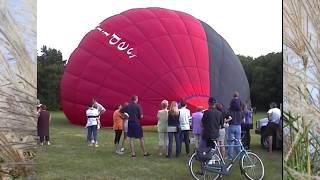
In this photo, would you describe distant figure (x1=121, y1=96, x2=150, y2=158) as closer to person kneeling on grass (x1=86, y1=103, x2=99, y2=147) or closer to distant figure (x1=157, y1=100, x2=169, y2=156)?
distant figure (x1=157, y1=100, x2=169, y2=156)

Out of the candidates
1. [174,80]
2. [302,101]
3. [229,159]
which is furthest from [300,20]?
[174,80]

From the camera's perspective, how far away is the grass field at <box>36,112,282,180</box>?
8.81 metres

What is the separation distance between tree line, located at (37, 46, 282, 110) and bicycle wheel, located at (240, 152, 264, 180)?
992cm

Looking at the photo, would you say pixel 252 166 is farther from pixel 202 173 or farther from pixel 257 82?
pixel 257 82

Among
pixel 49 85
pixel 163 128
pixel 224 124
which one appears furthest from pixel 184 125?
pixel 49 85

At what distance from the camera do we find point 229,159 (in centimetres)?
862

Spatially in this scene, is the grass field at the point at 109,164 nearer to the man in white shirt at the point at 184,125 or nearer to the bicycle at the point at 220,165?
the bicycle at the point at 220,165

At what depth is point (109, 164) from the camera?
1008 cm

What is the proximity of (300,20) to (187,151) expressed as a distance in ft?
23.6

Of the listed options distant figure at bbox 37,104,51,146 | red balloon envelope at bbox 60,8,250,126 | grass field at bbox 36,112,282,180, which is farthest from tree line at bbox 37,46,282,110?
distant figure at bbox 37,104,51,146

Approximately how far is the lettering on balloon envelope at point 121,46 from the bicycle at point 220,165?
1036 cm

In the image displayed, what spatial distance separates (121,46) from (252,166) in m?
11.1

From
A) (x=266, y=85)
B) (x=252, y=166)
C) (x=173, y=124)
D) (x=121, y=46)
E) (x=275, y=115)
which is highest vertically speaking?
(x=121, y=46)

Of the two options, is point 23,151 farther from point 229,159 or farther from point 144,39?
point 144,39
